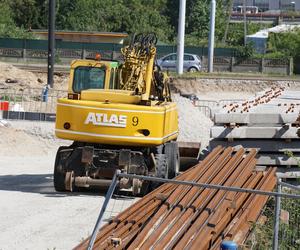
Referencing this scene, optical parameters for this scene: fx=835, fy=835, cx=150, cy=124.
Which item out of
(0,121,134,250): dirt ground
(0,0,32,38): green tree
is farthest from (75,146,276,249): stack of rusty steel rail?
(0,0,32,38): green tree

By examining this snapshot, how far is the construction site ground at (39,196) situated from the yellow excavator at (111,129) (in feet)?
1.68

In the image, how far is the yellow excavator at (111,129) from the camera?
15781 mm

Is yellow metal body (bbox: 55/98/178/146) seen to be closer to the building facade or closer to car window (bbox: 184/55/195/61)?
car window (bbox: 184/55/195/61)

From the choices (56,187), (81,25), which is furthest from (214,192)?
(81,25)

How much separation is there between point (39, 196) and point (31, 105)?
1376 centimetres

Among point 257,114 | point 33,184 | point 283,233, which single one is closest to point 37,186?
point 33,184

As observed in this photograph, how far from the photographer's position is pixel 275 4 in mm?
132375

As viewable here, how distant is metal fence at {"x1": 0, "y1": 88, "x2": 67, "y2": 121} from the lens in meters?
26.5

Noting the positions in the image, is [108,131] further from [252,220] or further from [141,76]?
[252,220]

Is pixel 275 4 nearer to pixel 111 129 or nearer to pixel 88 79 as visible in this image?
pixel 88 79

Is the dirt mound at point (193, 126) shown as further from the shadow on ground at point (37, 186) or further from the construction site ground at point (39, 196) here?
the shadow on ground at point (37, 186)

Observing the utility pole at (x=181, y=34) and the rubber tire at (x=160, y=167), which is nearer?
the rubber tire at (x=160, y=167)

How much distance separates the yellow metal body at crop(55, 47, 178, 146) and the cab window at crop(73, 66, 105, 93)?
806mm

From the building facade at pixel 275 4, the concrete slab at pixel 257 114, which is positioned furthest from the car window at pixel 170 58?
the building facade at pixel 275 4
